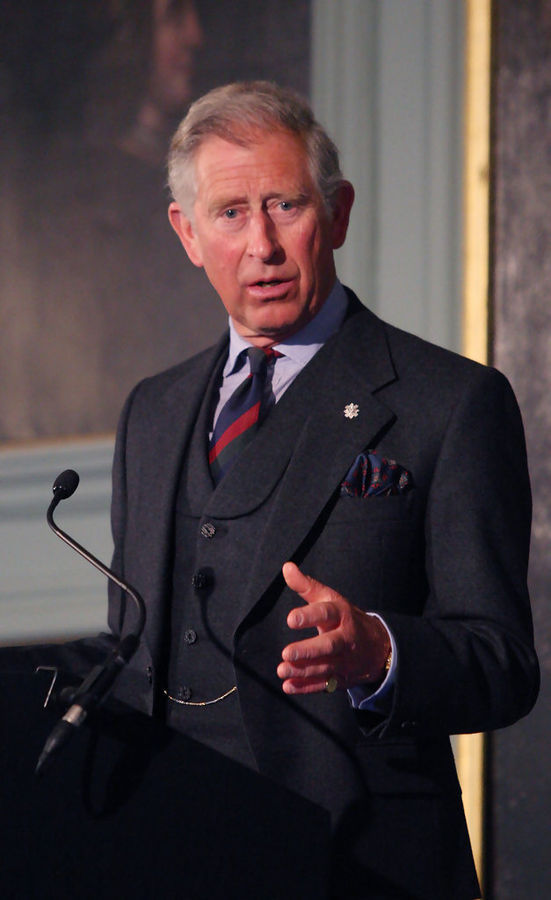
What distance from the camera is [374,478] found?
1421mm

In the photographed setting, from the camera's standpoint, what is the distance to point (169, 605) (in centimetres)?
155

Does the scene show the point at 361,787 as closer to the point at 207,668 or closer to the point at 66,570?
the point at 207,668

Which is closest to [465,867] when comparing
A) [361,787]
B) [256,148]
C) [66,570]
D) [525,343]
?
[361,787]

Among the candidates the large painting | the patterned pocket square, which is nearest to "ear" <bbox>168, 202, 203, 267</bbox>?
the patterned pocket square

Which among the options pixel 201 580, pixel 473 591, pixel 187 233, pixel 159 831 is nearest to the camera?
pixel 159 831

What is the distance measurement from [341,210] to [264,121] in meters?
0.16

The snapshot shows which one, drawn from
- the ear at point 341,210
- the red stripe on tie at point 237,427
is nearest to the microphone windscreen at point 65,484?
the red stripe on tie at point 237,427

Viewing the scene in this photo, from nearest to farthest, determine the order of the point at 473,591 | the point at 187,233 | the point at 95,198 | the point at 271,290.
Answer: the point at 473,591 < the point at 271,290 < the point at 187,233 < the point at 95,198

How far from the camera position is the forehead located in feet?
5.11

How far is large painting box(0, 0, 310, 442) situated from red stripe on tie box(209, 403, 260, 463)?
1207 millimetres

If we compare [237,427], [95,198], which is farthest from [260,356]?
[95,198]

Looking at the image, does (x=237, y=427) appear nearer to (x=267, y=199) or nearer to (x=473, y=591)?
(x=267, y=199)

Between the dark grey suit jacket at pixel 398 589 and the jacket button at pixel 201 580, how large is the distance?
0.05m

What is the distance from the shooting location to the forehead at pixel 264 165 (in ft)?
5.11
